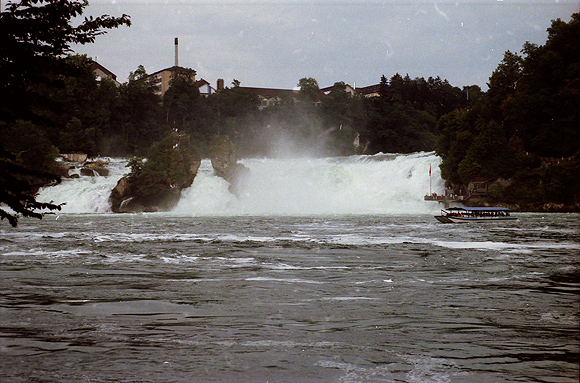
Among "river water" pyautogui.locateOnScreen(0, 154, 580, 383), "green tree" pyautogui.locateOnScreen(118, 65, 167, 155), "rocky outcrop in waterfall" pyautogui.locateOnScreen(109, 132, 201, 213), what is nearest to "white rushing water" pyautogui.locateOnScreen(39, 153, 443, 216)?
"rocky outcrop in waterfall" pyautogui.locateOnScreen(109, 132, 201, 213)

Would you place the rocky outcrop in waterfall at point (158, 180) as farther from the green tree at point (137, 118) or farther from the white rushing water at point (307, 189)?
the green tree at point (137, 118)

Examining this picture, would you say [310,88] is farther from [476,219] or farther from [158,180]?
[476,219]

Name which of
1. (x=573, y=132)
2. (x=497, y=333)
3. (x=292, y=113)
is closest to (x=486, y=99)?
(x=573, y=132)

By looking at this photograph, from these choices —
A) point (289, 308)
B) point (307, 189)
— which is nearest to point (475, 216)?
point (307, 189)

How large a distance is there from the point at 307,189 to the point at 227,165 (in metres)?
10.8

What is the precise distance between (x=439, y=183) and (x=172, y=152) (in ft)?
107

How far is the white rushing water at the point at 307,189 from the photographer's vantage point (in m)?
67.0

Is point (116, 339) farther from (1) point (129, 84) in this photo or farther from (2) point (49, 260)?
(1) point (129, 84)

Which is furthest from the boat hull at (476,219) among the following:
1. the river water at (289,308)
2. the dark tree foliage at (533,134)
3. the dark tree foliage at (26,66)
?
the dark tree foliage at (26,66)

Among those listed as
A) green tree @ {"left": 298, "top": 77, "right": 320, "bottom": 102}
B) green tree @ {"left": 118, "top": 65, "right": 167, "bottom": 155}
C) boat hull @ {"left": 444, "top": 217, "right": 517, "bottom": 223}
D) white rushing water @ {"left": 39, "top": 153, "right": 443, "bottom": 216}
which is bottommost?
boat hull @ {"left": 444, "top": 217, "right": 517, "bottom": 223}

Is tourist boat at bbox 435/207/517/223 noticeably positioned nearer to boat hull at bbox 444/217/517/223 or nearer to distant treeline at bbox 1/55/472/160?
boat hull at bbox 444/217/517/223

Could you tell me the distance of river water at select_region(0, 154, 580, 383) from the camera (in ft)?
29.7

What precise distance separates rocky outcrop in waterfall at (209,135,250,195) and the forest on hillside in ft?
66.3

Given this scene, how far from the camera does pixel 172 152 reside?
7356cm
